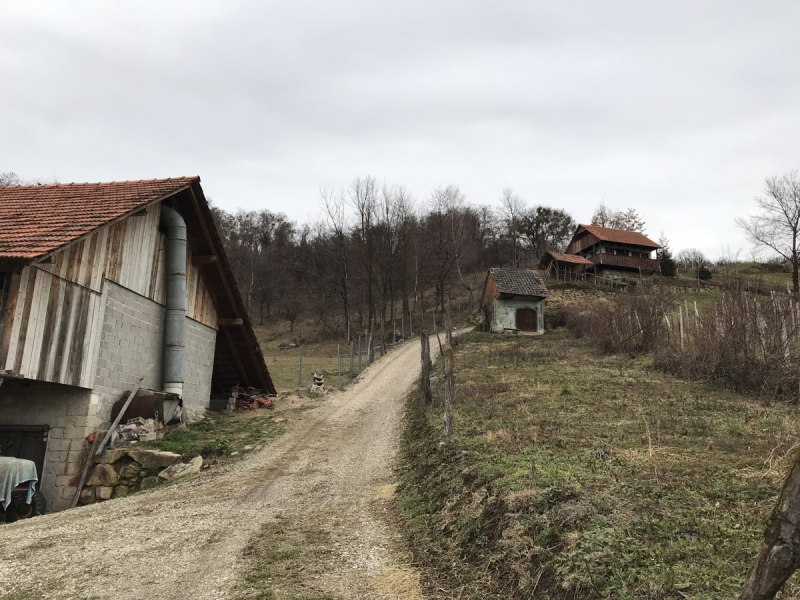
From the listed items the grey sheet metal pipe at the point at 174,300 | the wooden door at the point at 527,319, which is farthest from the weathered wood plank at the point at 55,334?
the wooden door at the point at 527,319

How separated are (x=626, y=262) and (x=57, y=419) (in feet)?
168

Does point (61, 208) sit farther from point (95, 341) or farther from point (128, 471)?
point (128, 471)

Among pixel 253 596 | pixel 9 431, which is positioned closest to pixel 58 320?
pixel 9 431

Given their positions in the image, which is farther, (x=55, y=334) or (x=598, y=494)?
(x=55, y=334)

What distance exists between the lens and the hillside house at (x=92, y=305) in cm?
1030

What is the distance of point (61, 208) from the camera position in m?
12.6

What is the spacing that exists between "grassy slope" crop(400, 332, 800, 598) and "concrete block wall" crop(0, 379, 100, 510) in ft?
22.9

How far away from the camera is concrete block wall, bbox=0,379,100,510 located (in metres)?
11.5

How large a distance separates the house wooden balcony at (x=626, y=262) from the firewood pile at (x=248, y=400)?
41514 mm

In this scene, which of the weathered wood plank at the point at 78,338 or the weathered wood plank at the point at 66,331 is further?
the weathered wood plank at the point at 78,338

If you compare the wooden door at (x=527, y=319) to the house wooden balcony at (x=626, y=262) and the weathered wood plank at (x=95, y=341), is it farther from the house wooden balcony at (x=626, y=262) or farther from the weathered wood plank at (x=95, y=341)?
the weathered wood plank at (x=95, y=341)

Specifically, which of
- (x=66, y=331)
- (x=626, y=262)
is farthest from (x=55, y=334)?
(x=626, y=262)

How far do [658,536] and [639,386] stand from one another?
11.1 metres

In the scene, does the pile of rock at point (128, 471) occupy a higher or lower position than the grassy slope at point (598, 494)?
lower
